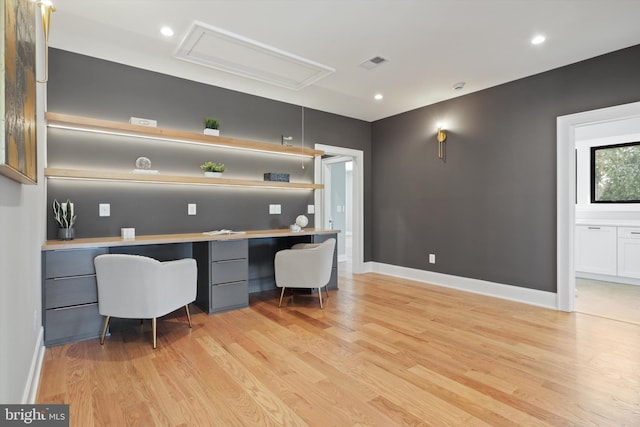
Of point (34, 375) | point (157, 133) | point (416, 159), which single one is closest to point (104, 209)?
point (157, 133)

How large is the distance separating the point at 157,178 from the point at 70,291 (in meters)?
1.28

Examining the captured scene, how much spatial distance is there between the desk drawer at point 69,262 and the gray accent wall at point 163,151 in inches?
25.1

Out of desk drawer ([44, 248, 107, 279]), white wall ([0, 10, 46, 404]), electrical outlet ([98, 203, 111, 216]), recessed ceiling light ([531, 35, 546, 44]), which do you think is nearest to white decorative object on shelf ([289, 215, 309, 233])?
electrical outlet ([98, 203, 111, 216])

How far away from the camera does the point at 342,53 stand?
3.26 metres

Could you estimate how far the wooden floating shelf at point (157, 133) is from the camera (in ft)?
9.93

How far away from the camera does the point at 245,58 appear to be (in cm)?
322

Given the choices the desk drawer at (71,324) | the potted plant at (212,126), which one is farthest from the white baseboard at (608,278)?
the desk drawer at (71,324)

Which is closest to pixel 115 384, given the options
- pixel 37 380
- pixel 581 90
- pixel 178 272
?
pixel 37 380

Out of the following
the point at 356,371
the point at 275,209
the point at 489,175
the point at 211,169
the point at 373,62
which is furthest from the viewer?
the point at 275,209

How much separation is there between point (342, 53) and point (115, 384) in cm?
326

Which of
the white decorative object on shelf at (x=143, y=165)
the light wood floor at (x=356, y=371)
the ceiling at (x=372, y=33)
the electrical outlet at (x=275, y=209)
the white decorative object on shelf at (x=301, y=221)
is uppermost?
the ceiling at (x=372, y=33)

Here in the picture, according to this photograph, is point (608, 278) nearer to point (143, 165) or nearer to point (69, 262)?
point (143, 165)

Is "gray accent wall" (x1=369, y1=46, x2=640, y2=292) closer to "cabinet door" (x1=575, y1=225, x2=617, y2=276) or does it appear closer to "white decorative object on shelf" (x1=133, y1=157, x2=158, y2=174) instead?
"cabinet door" (x1=575, y1=225, x2=617, y2=276)

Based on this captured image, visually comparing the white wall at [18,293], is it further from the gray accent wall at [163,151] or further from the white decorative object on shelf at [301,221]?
the white decorative object on shelf at [301,221]
